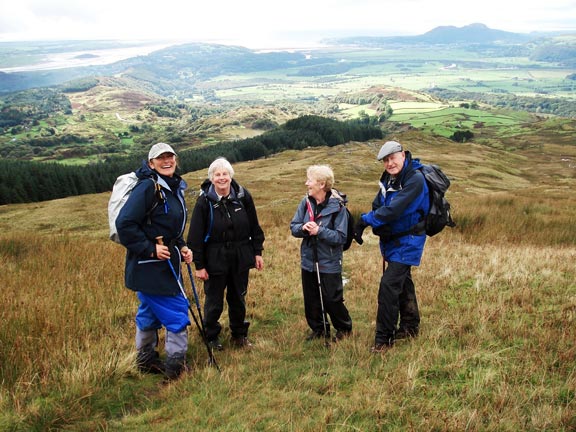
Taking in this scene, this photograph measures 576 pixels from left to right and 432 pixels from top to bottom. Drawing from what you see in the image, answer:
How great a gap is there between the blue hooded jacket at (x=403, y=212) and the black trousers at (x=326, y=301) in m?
0.92

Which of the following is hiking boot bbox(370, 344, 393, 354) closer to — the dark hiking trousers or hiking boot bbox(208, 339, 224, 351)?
the dark hiking trousers

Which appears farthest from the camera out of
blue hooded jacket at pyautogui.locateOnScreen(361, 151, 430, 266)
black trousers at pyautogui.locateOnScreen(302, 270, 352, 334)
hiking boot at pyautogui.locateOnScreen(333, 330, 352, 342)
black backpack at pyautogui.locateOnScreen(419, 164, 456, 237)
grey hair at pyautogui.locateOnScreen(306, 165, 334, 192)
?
hiking boot at pyautogui.locateOnScreen(333, 330, 352, 342)

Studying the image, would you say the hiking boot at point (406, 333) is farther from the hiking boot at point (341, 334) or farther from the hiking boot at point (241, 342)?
the hiking boot at point (241, 342)

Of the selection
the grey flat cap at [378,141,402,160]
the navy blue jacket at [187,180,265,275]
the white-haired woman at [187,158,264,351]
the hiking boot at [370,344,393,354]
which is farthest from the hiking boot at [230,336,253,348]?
the grey flat cap at [378,141,402,160]

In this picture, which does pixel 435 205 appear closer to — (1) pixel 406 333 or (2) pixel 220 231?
(1) pixel 406 333

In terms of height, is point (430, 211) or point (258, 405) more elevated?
point (430, 211)

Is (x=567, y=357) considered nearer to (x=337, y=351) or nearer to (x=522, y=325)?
(x=522, y=325)

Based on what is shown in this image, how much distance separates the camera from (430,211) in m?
5.35

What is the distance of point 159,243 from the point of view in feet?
16.2

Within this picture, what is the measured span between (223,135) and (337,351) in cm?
18941

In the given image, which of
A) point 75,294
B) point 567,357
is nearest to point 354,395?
point 567,357

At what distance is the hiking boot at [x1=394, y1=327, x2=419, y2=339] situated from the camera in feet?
19.4

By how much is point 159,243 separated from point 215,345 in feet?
7.02

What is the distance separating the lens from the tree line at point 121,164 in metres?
79.1
